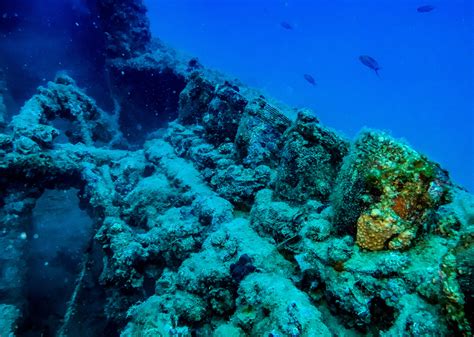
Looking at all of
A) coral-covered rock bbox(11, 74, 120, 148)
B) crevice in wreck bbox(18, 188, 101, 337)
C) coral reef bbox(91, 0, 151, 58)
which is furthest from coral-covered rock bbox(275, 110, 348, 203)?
coral reef bbox(91, 0, 151, 58)

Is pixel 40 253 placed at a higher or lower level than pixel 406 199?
lower

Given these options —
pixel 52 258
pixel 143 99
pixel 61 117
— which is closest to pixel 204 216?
pixel 52 258

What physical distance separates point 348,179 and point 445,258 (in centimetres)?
96

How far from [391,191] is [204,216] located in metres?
2.59

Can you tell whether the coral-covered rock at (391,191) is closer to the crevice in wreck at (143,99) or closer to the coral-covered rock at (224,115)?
the coral-covered rock at (224,115)

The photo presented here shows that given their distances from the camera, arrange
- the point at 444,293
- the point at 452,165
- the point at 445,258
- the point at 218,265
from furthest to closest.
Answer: the point at 452,165 → the point at 218,265 → the point at 445,258 → the point at 444,293

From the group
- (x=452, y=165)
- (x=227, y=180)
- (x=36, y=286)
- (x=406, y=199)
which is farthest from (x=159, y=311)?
(x=452, y=165)

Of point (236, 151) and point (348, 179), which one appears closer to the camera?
point (348, 179)

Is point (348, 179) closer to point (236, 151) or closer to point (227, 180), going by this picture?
point (227, 180)

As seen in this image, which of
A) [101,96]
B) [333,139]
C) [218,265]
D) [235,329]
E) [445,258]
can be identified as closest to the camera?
[445,258]

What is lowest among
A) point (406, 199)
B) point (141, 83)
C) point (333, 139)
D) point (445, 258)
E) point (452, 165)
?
point (445, 258)

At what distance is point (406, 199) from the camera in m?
2.74

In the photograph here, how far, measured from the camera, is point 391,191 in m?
2.75

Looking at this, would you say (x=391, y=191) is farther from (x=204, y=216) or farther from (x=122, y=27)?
(x=122, y=27)
